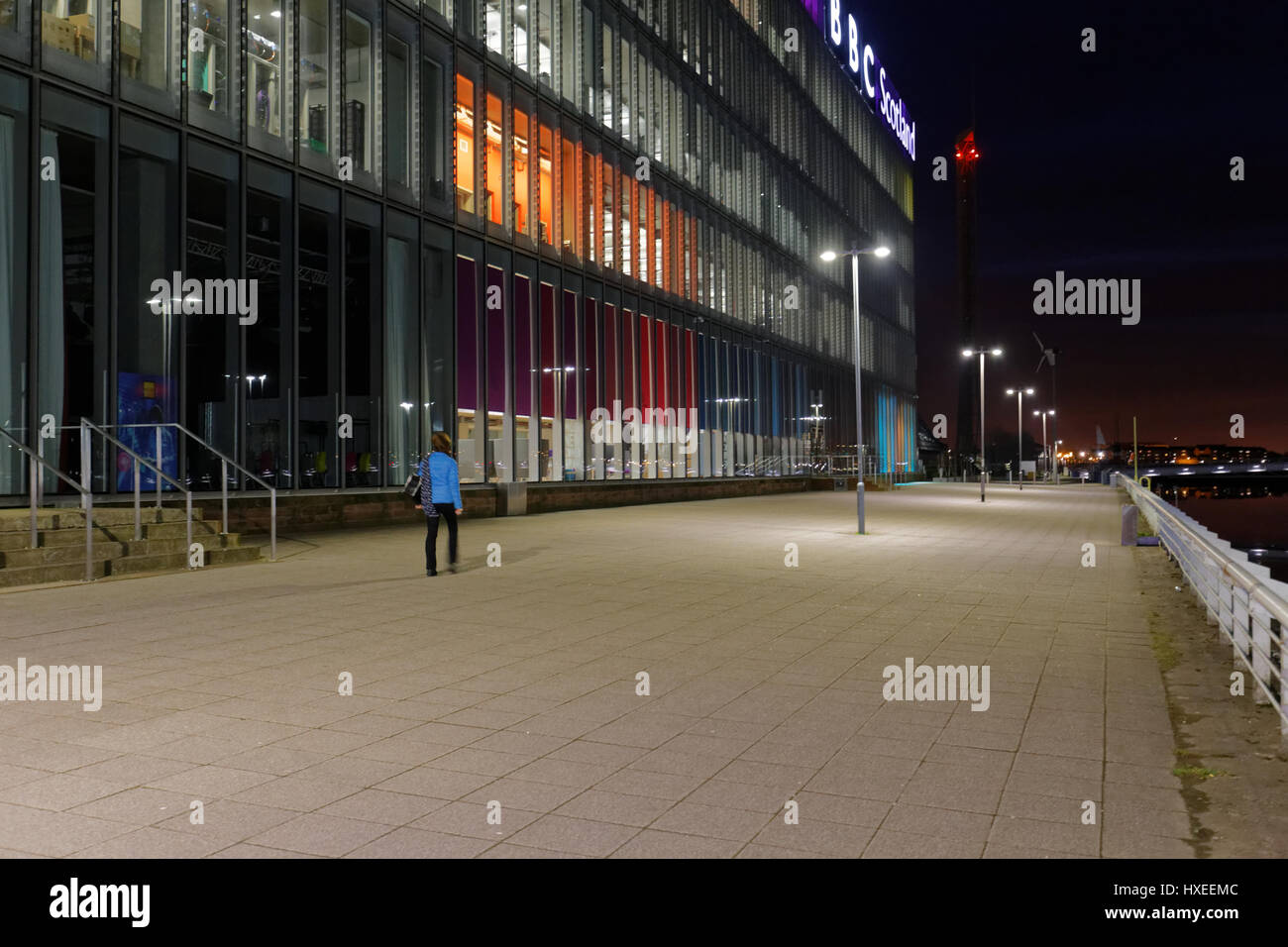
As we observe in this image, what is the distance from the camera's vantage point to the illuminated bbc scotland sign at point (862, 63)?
58750 millimetres

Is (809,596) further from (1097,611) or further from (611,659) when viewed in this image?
(611,659)

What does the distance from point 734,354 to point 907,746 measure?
38669mm

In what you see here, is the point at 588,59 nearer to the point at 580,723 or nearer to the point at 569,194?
the point at 569,194

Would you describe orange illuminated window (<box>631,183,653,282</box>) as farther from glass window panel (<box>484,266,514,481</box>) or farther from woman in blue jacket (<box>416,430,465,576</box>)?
woman in blue jacket (<box>416,430,465,576</box>)

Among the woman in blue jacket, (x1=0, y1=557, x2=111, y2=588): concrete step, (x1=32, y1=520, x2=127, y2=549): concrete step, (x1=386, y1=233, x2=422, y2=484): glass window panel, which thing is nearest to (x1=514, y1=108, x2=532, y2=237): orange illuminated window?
(x1=386, y1=233, x2=422, y2=484): glass window panel

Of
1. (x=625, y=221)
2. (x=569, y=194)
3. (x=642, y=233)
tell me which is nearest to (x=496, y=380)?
(x=569, y=194)

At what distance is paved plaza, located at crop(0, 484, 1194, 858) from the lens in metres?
4.43

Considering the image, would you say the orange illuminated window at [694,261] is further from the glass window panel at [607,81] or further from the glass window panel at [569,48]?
the glass window panel at [569,48]

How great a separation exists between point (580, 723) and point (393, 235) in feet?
65.4

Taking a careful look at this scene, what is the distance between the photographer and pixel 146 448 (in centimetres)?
1756

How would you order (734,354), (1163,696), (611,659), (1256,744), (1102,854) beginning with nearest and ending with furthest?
(1102,854) < (1256,744) < (1163,696) < (611,659) < (734,354)

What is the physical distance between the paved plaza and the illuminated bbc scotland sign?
52244 mm

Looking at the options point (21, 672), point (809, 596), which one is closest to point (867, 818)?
point (21, 672)

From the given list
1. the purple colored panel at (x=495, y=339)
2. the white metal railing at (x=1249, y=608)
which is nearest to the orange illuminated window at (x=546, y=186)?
the purple colored panel at (x=495, y=339)
